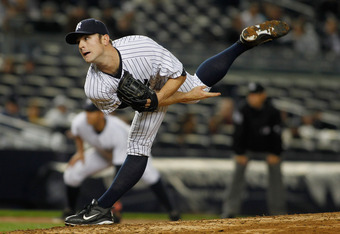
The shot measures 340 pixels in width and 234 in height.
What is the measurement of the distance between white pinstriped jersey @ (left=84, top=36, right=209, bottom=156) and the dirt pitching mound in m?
0.83

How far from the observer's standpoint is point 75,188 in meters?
8.52

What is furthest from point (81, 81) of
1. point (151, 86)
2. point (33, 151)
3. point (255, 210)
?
point (151, 86)

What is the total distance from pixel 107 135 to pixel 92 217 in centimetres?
303

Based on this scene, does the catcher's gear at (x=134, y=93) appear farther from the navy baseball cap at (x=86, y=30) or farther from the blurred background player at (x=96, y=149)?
the blurred background player at (x=96, y=149)

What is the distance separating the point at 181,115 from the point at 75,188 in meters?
4.54

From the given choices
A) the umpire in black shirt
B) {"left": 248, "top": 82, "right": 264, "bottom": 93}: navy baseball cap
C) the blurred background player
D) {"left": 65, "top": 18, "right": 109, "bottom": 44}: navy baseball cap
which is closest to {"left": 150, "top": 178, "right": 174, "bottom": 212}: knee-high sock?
the blurred background player

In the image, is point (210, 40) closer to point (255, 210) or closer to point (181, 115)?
point (181, 115)

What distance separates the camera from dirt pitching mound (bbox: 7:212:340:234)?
4633mm

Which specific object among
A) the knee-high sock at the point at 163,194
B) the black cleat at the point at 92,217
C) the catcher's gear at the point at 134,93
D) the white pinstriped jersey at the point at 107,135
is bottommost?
the knee-high sock at the point at 163,194

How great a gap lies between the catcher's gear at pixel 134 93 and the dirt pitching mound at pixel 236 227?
961 mm

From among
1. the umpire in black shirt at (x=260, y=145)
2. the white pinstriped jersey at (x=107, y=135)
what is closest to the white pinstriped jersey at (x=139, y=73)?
the white pinstriped jersey at (x=107, y=135)

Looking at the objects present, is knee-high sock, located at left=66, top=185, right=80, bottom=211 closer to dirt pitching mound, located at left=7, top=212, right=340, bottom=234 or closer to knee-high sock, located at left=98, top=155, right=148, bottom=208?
knee-high sock, located at left=98, top=155, right=148, bottom=208

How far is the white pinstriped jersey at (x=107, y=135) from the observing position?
809cm

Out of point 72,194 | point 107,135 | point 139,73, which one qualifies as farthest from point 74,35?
point 72,194
